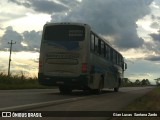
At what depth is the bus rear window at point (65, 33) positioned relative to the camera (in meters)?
24.0

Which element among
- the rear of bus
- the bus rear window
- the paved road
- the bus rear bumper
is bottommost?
the paved road

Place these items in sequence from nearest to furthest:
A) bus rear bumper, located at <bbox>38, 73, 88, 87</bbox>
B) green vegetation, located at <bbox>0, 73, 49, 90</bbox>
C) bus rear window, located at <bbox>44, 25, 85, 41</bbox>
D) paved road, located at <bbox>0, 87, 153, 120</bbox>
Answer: paved road, located at <bbox>0, 87, 153, 120</bbox>
bus rear bumper, located at <bbox>38, 73, 88, 87</bbox>
bus rear window, located at <bbox>44, 25, 85, 41</bbox>
green vegetation, located at <bbox>0, 73, 49, 90</bbox>

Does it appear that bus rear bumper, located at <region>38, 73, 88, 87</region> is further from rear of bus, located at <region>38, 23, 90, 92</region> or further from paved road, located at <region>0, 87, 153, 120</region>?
paved road, located at <region>0, 87, 153, 120</region>

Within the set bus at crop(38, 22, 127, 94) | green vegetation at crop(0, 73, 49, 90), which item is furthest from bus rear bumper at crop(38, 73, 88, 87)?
green vegetation at crop(0, 73, 49, 90)

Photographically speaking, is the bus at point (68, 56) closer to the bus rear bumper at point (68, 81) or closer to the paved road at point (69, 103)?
the bus rear bumper at point (68, 81)

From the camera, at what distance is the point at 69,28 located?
2422cm

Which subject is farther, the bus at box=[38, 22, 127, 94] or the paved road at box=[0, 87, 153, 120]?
the bus at box=[38, 22, 127, 94]

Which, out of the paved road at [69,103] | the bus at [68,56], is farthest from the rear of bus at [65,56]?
the paved road at [69,103]

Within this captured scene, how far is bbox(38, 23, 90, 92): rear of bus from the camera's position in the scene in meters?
23.6

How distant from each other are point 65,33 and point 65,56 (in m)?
1.31

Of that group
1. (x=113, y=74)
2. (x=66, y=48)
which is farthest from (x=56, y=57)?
(x=113, y=74)

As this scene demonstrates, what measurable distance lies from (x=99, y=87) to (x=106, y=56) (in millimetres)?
2759

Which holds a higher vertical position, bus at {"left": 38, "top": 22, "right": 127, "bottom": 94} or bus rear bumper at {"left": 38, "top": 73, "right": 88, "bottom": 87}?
bus at {"left": 38, "top": 22, "right": 127, "bottom": 94}

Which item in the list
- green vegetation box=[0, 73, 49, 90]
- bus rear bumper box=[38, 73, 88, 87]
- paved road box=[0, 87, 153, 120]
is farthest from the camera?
green vegetation box=[0, 73, 49, 90]
